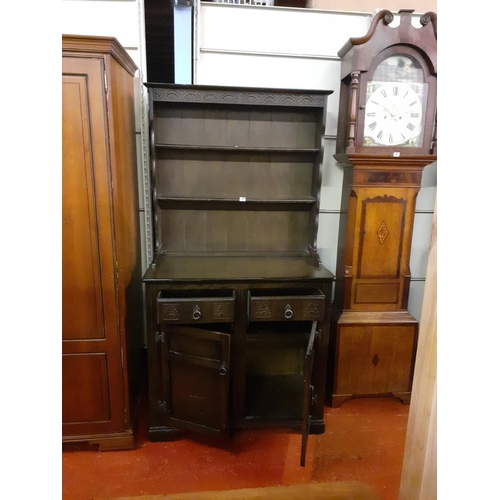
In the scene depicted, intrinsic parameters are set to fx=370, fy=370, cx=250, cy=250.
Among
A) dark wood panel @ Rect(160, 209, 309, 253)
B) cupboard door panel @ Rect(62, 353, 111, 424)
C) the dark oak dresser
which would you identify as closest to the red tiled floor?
the dark oak dresser

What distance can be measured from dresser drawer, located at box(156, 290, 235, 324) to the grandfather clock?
72 cm

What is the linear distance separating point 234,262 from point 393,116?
1.14 m

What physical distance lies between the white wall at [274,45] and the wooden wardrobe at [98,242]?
0.48m

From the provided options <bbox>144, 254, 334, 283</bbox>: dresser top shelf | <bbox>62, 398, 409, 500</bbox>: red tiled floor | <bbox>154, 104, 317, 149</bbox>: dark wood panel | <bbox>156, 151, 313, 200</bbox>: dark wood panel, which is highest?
<bbox>154, 104, 317, 149</bbox>: dark wood panel

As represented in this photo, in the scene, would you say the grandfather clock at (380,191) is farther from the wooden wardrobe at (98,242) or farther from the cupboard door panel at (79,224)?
the cupboard door panel at (79,224)

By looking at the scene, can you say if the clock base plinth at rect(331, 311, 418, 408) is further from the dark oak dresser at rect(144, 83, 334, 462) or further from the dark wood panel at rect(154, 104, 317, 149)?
the dark wood panel at rect(154, 104, 317, 149)

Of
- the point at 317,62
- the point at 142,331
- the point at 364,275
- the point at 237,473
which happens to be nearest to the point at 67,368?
the point at 142,331

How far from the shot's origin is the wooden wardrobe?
4.87ft

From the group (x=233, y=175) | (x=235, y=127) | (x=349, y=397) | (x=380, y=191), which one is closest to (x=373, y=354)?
(x=349, y=397)

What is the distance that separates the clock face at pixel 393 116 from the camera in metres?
1.93

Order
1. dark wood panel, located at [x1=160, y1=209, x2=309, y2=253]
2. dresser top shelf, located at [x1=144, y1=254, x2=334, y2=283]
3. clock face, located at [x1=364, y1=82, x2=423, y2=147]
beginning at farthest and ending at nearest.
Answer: dark wood panel, located at [x1=160, y1=209, x2=309, y2=253]
clock face, located at [x1=364, y1=82, x2=423, y2=147]
dresser top shelf, located at [x1=144, y1=254, x2=334, y2=283]

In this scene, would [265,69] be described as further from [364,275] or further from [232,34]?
[364,275]

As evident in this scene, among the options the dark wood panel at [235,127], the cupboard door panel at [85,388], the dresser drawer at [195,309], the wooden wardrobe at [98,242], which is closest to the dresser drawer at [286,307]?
the dresser drawer at [195,309]

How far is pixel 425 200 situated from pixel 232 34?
154 centimetres
